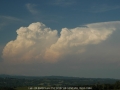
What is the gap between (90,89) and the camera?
466ft

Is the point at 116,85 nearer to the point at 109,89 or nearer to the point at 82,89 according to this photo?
the point at 109,89

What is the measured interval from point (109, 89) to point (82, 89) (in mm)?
18337

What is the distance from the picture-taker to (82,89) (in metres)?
147

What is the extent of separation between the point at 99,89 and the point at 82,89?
493 inches

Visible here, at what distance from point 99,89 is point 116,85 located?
14.2m

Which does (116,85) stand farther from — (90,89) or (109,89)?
(90,89)

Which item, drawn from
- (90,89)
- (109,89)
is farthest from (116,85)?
(90,89)

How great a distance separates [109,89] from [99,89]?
741 cm

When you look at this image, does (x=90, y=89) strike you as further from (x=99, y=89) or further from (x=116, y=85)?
(x=116, y=85)

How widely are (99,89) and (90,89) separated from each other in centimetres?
601

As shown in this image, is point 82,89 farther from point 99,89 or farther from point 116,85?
point 116,85

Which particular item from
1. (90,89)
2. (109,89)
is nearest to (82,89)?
(90,89)

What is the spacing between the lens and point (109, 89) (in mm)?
142250

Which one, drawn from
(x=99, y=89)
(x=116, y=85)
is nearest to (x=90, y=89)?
(x=99, y=89)
